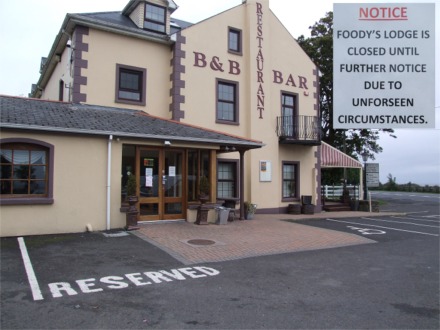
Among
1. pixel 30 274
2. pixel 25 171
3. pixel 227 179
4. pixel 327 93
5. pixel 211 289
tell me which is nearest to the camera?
pixel 211 289

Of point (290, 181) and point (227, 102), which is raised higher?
point (227, 102)

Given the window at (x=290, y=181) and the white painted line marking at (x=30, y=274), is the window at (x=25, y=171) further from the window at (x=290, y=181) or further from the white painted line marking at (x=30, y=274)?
the window at (x=290, y=181)

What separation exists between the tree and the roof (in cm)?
1463

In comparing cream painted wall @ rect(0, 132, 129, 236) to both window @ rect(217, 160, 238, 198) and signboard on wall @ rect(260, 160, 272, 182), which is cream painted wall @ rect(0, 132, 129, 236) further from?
signboard on wall @ rect(260, 160, 272, 182)

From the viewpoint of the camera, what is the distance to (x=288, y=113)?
1656cm

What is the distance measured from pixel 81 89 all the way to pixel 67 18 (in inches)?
92.0

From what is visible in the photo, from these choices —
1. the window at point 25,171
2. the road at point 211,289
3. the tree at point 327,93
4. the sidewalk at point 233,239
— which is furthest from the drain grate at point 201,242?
the tree at point 327,93

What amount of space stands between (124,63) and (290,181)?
872cm

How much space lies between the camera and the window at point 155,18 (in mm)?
13906

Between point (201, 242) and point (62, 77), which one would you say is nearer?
point (201, 242)

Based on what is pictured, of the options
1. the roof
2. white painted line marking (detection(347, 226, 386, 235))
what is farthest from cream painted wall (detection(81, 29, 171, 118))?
white painted line marking (detection(347, 226, 386, 235))

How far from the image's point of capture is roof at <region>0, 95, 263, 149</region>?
29.8ft

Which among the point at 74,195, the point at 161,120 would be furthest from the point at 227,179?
the point at 74,195

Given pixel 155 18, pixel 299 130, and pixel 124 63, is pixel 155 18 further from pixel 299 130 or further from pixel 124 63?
pixel 299 130
